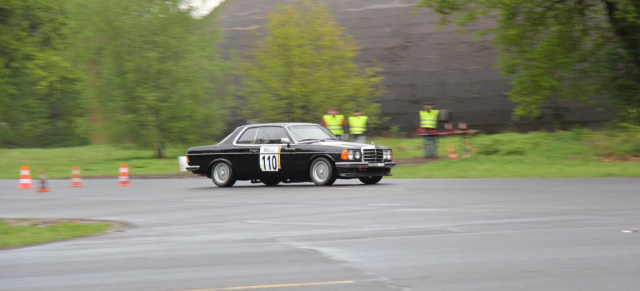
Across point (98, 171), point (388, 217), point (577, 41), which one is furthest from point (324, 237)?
point (98, 171)

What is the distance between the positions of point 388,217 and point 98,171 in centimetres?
2177

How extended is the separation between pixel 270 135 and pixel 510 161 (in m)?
9.68

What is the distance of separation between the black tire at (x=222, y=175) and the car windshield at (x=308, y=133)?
182cm

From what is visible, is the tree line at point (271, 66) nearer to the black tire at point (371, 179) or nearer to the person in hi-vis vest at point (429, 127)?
the person in hi-vis vest at point (429, 127)

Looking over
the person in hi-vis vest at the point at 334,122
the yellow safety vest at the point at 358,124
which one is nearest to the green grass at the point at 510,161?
the yellow safety vest at the point at 358,124

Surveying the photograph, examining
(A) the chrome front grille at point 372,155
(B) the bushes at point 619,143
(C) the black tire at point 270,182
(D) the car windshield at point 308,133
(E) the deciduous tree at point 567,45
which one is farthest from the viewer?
(E) the deciduous tree at point 567,45

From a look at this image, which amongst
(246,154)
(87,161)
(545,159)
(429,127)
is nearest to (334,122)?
(429,127)

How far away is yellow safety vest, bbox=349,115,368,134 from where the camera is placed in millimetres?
28594

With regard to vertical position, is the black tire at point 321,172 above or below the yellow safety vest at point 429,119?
below

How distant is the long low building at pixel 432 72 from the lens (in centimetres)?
3875

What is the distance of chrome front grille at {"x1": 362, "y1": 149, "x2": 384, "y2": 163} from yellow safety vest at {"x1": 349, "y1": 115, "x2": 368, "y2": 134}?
908 cm

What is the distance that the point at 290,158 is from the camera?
19.6 m

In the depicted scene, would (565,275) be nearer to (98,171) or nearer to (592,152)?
(592,152)

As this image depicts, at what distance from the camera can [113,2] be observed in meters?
35.6
